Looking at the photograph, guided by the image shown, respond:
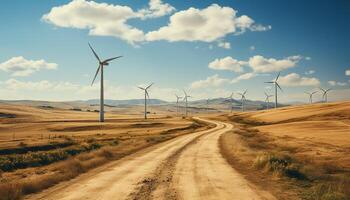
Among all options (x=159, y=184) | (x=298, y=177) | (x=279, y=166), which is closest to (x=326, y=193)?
→ (x=298, y=177)

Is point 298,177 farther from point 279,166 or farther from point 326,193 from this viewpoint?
point 326,193

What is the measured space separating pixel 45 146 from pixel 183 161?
22.5 metres

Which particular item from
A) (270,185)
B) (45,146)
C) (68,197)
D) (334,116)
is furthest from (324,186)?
(334,116)

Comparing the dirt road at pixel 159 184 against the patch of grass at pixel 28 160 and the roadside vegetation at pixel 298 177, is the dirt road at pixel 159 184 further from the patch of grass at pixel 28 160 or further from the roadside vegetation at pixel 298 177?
the patch of grass at pixel 28 160

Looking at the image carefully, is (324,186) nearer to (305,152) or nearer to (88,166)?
(88,166)

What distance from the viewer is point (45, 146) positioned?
4325 cm

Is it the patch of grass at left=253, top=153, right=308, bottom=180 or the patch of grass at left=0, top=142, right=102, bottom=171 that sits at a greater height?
the patch of grass at left=253, top=153, right=308, bottom=180

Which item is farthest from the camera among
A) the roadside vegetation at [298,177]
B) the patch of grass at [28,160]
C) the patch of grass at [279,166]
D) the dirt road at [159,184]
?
the patch of grass at [28,160]

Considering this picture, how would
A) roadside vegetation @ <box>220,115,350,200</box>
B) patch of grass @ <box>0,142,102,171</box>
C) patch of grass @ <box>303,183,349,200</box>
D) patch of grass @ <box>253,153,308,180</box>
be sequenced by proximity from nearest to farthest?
1. patch of grass @ <box>303,183,349,200</box>
2. roadside vegetation @ <box>220,115,350,200</box>
3. patch of grass @ <box>253,153,308,180</box>
4. patch of grass @ <box>0,142,102,171</box>

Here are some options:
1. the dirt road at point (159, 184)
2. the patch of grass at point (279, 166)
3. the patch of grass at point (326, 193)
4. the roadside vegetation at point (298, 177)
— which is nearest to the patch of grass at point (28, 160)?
the dirt road at point (159, 184)

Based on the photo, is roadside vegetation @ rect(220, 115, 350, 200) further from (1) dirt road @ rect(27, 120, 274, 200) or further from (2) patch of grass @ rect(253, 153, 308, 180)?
(1) dirt road @ rect(27, 120, 274, 200)

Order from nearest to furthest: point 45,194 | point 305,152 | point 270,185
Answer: point 45,194, point 270,185, point 305,152

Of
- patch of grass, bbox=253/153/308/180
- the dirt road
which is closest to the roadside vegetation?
patch of grass, bbox=253/153/308/180

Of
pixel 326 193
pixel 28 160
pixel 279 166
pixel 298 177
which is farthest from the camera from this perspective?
pixel 28 160
